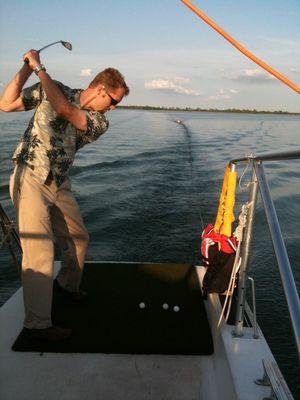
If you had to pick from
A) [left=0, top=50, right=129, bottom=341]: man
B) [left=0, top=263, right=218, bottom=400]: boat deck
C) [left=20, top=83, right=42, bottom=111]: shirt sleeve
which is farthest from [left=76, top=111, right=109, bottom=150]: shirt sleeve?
[left=0, top=263, right=218, bottom=400]: boat deck

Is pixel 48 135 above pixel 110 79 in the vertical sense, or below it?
below

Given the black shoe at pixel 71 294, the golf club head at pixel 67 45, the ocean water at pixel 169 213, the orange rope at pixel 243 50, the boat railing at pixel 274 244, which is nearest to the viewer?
the boat railing at pixel 274 244

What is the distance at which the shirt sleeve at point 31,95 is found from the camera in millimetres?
2686

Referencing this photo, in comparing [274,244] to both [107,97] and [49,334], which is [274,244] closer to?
[107,97]

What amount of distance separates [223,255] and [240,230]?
0.58 metres

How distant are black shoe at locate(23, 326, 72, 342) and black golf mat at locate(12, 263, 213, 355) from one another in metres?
0.04

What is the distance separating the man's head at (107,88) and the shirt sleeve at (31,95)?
360mm

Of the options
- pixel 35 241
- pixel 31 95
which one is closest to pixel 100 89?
pixel 31 95

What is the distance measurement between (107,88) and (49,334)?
183 cm

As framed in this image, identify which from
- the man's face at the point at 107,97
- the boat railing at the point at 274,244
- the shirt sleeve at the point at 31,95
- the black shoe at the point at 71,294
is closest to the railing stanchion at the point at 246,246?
the boat railing at the point at 274,244

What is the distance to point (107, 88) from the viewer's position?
2.69 m

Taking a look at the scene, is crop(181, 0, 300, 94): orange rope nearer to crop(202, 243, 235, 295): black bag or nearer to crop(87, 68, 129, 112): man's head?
crop(87, 68, 129, 112): man's head

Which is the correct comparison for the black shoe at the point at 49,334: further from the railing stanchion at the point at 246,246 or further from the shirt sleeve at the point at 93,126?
the shirt sleeve at the point at 93,126

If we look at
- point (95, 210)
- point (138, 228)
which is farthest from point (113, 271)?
point (95, 210)
